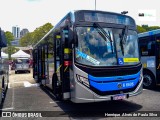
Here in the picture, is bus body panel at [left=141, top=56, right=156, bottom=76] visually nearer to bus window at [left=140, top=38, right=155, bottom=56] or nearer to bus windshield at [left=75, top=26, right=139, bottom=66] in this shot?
bus window at [left=140, top=38, right=155, bottom=56]

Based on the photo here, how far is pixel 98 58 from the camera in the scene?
6.89 metres

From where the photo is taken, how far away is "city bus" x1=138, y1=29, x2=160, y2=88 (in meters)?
11.4

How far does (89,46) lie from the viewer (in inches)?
271

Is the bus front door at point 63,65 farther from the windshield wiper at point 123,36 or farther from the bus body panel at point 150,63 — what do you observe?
the bus body panel at point 150,63

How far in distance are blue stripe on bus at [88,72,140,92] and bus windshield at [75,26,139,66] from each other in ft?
1.40

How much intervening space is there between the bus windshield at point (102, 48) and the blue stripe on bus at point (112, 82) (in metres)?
0.43

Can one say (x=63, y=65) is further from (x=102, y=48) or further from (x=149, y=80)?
(x=149, y=80)

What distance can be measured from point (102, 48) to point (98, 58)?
35 cm

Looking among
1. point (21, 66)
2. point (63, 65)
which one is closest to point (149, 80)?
point (63, 65)

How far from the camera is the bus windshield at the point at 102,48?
22.4ft

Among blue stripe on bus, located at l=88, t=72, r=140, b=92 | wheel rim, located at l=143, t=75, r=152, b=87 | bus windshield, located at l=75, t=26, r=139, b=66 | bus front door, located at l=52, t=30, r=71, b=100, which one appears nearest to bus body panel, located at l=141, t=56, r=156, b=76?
wheel rim, located at l=143, t=75, r=152, b=87

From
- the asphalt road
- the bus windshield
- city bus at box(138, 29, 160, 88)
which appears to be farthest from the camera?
city bus at box(138, 29, 160, 88)

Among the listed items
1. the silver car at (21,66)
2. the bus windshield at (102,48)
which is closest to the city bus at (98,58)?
the bus windshield at (102,48)

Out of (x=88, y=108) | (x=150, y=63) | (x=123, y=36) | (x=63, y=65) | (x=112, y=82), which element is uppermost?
(x=123, y=36)
